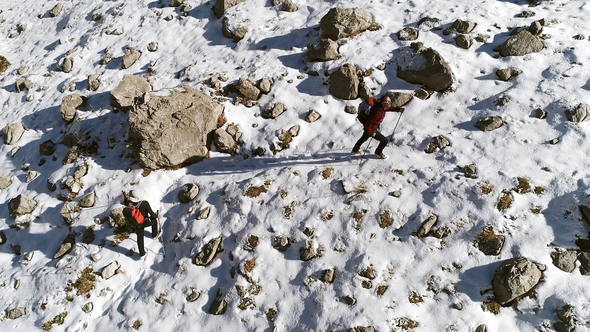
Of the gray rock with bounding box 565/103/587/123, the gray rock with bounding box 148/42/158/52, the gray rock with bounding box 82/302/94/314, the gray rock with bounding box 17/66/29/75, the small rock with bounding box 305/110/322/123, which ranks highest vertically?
the gray rock with bounding box 148/42/158/52

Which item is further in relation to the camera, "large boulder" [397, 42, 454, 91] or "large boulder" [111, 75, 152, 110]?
"large boulder" [111, 75, 152, 110]

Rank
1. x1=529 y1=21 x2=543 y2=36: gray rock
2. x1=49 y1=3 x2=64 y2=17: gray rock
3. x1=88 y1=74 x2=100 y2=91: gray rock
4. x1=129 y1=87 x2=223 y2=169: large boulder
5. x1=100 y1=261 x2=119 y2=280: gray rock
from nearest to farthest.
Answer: x1=100 y1=261 x2=119 y2=280: gray rock < x1=129 y1=87 x2=223 y2=169: large boulder < x1=529 y1=21 x2=543 y2=36: gray rock < x1=88 y1=74 x2=100 y2=91: gray rock < x1=49 y1=3 x2=64 y2=17: gray rock

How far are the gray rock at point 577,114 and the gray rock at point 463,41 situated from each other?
3.79m

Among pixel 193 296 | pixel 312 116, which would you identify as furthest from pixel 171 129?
pixel 193 296

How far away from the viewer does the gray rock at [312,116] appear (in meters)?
10.4

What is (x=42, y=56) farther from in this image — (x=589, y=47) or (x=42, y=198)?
(x=589, y=47)

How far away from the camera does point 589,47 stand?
33.0 ft

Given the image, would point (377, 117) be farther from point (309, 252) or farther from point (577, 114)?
point (577, 114)

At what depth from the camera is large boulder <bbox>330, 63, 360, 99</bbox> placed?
1045cm

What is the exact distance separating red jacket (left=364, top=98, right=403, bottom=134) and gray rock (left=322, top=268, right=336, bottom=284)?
3.87 metres

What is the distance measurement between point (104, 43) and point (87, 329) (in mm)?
12283

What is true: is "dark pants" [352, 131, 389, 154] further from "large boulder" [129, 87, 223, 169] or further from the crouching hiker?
the crouching hiker

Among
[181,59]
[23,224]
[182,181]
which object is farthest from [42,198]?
[181,59]

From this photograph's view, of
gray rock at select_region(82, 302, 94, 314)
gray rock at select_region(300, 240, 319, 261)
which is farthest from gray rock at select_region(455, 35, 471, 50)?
gray rock at select_region(82, 302, 94, 314)
